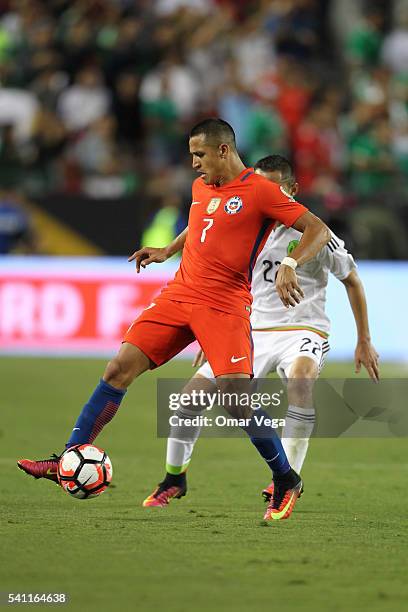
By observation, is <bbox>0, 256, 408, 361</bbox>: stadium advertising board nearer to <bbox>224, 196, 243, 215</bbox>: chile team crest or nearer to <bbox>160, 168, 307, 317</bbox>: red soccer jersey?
<bbox>160, 168, 307, 317</bbox>: red soccer jersey

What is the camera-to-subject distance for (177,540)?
6105 mm

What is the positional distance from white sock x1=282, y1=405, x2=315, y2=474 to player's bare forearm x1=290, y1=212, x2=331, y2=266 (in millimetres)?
1144

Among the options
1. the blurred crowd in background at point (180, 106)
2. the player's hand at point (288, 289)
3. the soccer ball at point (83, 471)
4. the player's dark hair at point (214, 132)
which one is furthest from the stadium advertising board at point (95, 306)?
the player's hand at point (288, 289)

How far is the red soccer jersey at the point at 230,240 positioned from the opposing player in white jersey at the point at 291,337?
0.61 metres

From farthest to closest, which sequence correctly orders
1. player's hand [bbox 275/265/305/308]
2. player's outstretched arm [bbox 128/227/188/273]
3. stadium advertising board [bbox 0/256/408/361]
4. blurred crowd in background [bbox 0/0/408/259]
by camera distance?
blurred crowd in background [bbox 0/0/408/259]
stadium advertising board [bbox 0/256/408/361]
player's outstretched arm [bbox 128/227/188/273]
player's hand [bbox 275/265/305/308]

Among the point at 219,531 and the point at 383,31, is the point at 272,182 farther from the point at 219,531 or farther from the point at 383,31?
the point at 383,31

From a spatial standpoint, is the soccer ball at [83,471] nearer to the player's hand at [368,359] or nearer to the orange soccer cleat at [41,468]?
the orange soccer cleat at [41,468]

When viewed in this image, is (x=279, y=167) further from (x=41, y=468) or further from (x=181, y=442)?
(x=41, y=468)

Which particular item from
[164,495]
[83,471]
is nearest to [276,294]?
[164,495]


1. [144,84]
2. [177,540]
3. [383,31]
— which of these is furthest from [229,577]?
[383,31]

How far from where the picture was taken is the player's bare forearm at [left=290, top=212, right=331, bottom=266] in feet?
21.5

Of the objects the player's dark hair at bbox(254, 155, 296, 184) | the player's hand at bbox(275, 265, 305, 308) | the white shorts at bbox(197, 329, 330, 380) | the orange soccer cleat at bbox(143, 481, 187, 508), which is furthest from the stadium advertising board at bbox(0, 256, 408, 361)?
the player's hand at bbox(275, 265, 305, 308)

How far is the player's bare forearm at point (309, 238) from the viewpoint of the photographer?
654 cm

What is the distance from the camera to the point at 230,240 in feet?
22.3
